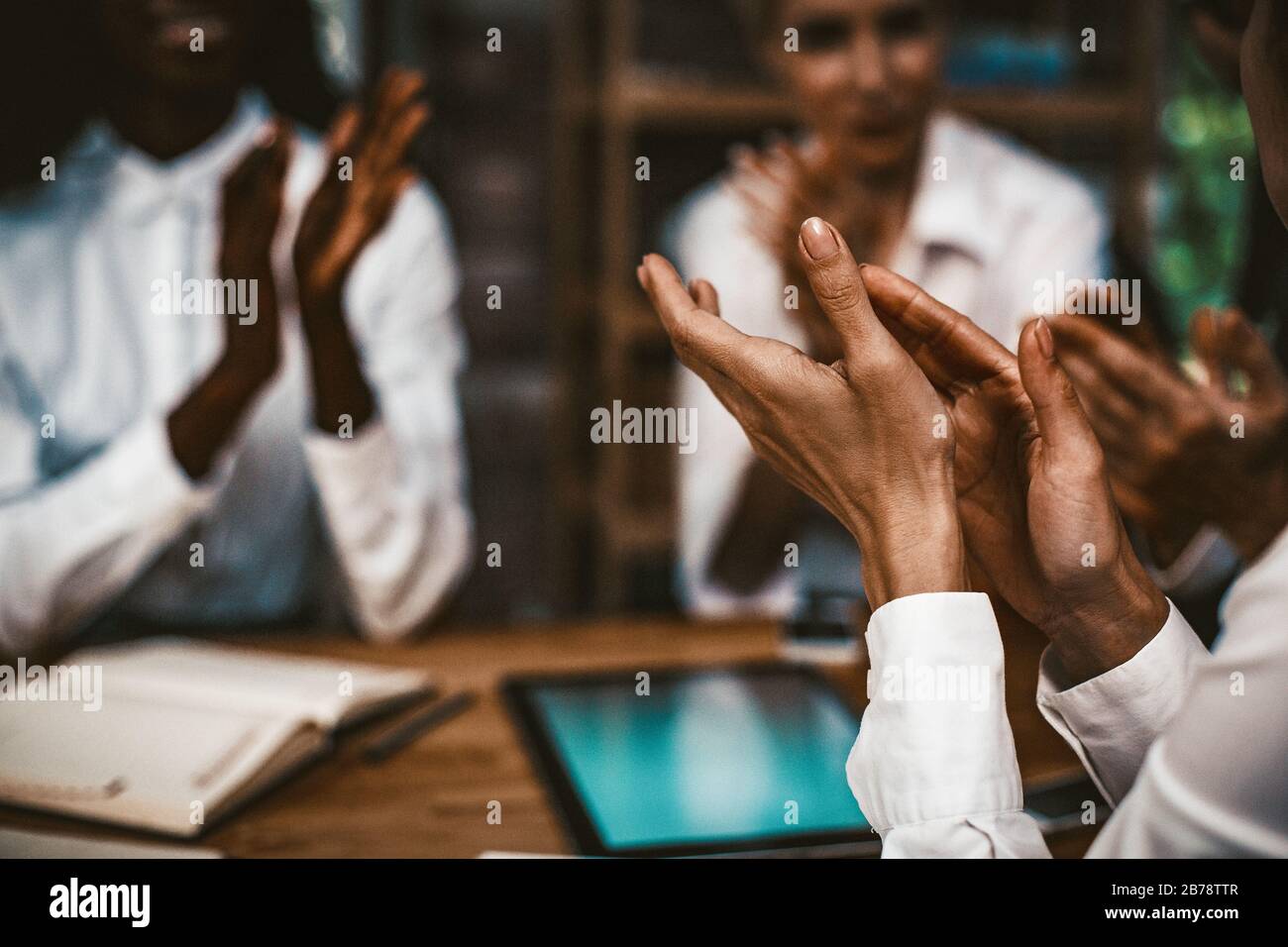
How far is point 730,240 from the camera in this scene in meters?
1.74

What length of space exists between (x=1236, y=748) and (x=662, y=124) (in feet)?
5.47

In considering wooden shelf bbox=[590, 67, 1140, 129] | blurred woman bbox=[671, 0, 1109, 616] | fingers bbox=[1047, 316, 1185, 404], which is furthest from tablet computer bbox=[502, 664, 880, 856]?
wooden shelf bbox=[590, 67, 1140, 129]

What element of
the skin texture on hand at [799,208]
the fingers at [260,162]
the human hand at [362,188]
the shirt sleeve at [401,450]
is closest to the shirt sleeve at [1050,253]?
the skin texture on hand at [799,208]

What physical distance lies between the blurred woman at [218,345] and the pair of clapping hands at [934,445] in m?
Result: 0.57

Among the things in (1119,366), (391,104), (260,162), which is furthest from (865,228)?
(260,162)

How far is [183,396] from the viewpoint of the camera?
1072mm

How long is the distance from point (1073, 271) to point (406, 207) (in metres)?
1.04

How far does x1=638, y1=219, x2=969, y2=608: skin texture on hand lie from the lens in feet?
1.74

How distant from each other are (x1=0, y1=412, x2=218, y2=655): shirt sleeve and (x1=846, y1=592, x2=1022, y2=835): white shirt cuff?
2.60ft

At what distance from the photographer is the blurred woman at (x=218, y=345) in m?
1.04

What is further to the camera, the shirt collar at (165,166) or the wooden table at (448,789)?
the shirt collar at (165,166)

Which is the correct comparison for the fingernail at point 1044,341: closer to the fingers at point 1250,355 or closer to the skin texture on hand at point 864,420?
the skin texture on hand at point 864,420

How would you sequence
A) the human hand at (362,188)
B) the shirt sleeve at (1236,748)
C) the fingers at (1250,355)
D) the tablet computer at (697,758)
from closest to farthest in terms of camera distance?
the shirt sleeve at (1236,748) < the tablet computer at (697,758) < the fingers at (1250,355) < the human hand at (362,188)

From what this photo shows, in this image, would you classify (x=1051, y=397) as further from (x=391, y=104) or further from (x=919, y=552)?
(x=391, y=104)
